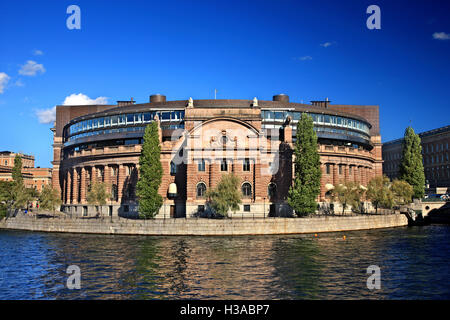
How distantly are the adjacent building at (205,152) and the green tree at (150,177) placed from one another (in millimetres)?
4893

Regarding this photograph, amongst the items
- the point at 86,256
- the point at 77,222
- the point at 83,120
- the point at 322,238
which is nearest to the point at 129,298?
the point at 86,256

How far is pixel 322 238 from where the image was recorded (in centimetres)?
5009

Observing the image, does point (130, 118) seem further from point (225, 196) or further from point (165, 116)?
point (225, 196)

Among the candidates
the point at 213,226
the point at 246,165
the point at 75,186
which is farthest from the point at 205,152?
the point at 75,186

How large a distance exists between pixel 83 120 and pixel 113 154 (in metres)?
18.9

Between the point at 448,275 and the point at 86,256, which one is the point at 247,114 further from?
the point at 448,275

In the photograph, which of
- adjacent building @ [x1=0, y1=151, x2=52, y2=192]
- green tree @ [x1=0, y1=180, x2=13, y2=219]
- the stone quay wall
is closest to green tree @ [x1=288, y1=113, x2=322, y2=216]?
the stone quay wall

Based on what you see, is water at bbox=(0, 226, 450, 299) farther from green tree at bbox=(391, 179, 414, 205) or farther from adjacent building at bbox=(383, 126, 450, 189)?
adjacent building at bbox=(383, 126, 450, 189)

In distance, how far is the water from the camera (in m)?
25.6

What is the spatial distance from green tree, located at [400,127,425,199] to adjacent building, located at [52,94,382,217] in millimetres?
7352

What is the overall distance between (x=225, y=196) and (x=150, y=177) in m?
12.4

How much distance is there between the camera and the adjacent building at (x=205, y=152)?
209ft
